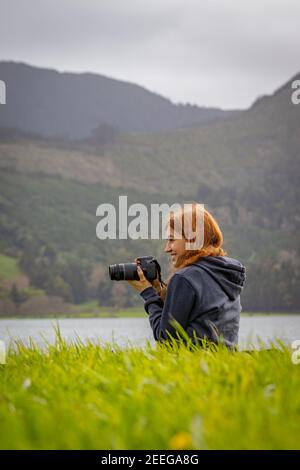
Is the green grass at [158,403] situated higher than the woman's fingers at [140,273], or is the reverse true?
the woman's fingers at [140,273]

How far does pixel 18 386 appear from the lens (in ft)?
14.2

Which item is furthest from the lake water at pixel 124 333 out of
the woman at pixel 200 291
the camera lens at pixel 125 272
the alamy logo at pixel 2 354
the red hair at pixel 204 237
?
the red hair at pixel 204 237

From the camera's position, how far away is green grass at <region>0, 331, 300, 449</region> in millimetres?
2654

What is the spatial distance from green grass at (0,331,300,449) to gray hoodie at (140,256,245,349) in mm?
375

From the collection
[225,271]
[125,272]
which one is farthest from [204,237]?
[125,272]

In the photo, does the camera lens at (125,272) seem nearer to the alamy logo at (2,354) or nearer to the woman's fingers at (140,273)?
the woman's fingers at (140,273)

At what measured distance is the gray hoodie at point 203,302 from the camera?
533cm

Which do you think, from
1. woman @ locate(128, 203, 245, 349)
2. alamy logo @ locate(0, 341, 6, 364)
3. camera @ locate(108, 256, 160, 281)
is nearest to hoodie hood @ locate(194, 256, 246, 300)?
woman @ locate(128, 203, 245, 349)

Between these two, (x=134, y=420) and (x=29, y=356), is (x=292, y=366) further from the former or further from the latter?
(x=29, y=356)

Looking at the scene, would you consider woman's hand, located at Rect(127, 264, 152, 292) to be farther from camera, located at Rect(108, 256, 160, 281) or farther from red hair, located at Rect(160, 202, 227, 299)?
red hair, located at Rect(160, 202, 227, 299)

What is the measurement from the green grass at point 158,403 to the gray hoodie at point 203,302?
14.8 inches
